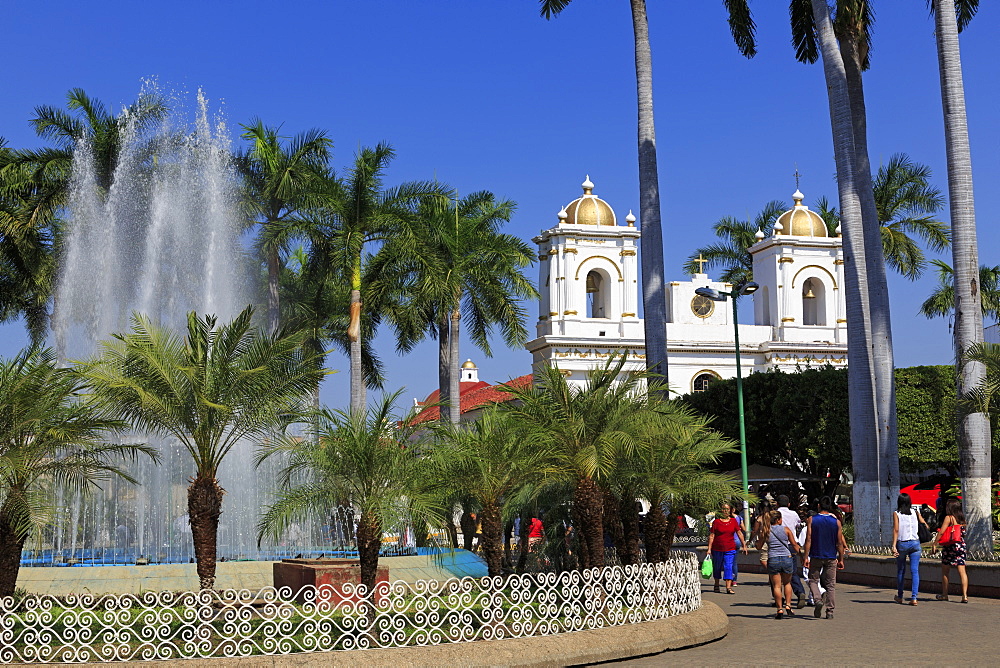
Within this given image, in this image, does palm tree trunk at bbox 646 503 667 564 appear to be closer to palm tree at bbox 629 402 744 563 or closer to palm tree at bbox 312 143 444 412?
palm tree at bbox 629 402 744 563

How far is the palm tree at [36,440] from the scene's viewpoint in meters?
11.4

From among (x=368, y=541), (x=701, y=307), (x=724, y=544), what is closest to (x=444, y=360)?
(x=724, y=544)

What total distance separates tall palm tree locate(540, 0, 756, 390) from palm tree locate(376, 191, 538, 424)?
29.0ft

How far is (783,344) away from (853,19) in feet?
109

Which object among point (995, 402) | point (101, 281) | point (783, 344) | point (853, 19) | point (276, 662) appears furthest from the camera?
point (783, 344)

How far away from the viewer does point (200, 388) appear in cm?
1135

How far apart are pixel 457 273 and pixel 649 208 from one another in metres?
11.1

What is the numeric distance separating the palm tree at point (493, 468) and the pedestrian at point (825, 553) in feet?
11.4

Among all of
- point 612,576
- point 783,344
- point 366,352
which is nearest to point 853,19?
point 612,576

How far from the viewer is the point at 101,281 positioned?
76.2 ft

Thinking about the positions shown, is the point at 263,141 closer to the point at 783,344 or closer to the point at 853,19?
the point at 853,19

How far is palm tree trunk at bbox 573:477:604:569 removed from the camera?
483 inches

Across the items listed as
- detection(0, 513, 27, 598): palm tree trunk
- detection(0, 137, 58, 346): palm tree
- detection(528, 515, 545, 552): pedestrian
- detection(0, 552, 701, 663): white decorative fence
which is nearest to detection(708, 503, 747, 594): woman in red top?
detection(528, 515, 545, 552): pedestrian

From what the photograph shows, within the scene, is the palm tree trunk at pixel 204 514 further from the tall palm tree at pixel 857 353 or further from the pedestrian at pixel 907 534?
the tall palm tree at pixel 857 353
